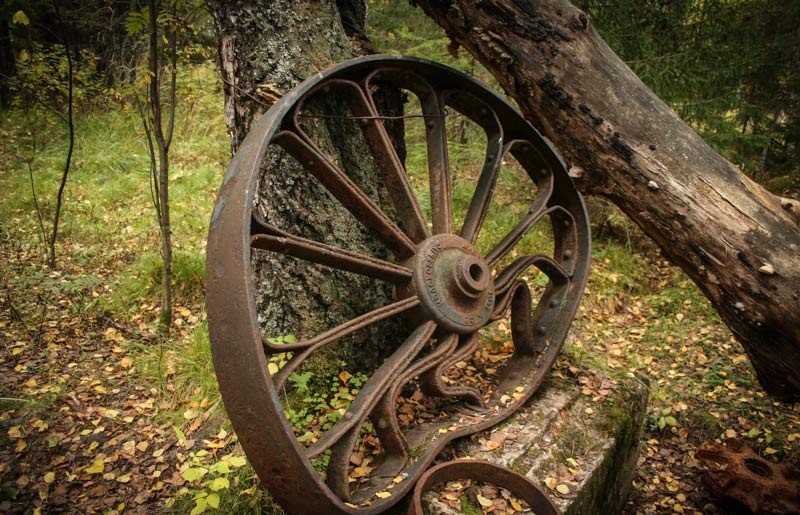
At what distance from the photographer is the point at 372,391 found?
2.14m

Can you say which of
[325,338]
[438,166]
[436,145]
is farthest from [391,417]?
[436,145]

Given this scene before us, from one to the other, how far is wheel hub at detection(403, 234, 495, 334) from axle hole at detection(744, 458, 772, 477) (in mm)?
1750

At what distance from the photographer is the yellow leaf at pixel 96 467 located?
2410 millimetres

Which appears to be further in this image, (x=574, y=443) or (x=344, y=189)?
(x=574, y=443)

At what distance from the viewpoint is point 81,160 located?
253 inches

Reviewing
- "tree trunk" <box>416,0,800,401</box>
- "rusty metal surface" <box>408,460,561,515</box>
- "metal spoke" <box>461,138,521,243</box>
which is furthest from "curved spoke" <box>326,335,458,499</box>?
"tree trunk" <box>416,0,800,401</box>

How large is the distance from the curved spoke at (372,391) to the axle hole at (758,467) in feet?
6.70

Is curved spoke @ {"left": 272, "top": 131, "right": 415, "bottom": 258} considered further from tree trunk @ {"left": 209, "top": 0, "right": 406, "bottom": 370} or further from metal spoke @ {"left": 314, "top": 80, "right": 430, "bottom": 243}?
tree trunk @ {"left": 209, "top": 0, "right": 406, "bottom": 370}

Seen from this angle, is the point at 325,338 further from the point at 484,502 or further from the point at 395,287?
the point at 484,502

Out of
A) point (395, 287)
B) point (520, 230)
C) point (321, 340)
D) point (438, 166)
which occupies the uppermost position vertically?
point (438, 166)

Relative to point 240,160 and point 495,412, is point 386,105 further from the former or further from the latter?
point 495,412

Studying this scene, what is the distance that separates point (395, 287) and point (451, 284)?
11.0 inches

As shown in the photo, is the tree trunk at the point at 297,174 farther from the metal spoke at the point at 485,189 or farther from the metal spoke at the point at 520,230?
the metal spoke at the point at 520,230

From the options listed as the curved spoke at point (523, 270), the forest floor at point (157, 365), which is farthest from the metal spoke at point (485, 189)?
the forest floor at point (157, 365)
